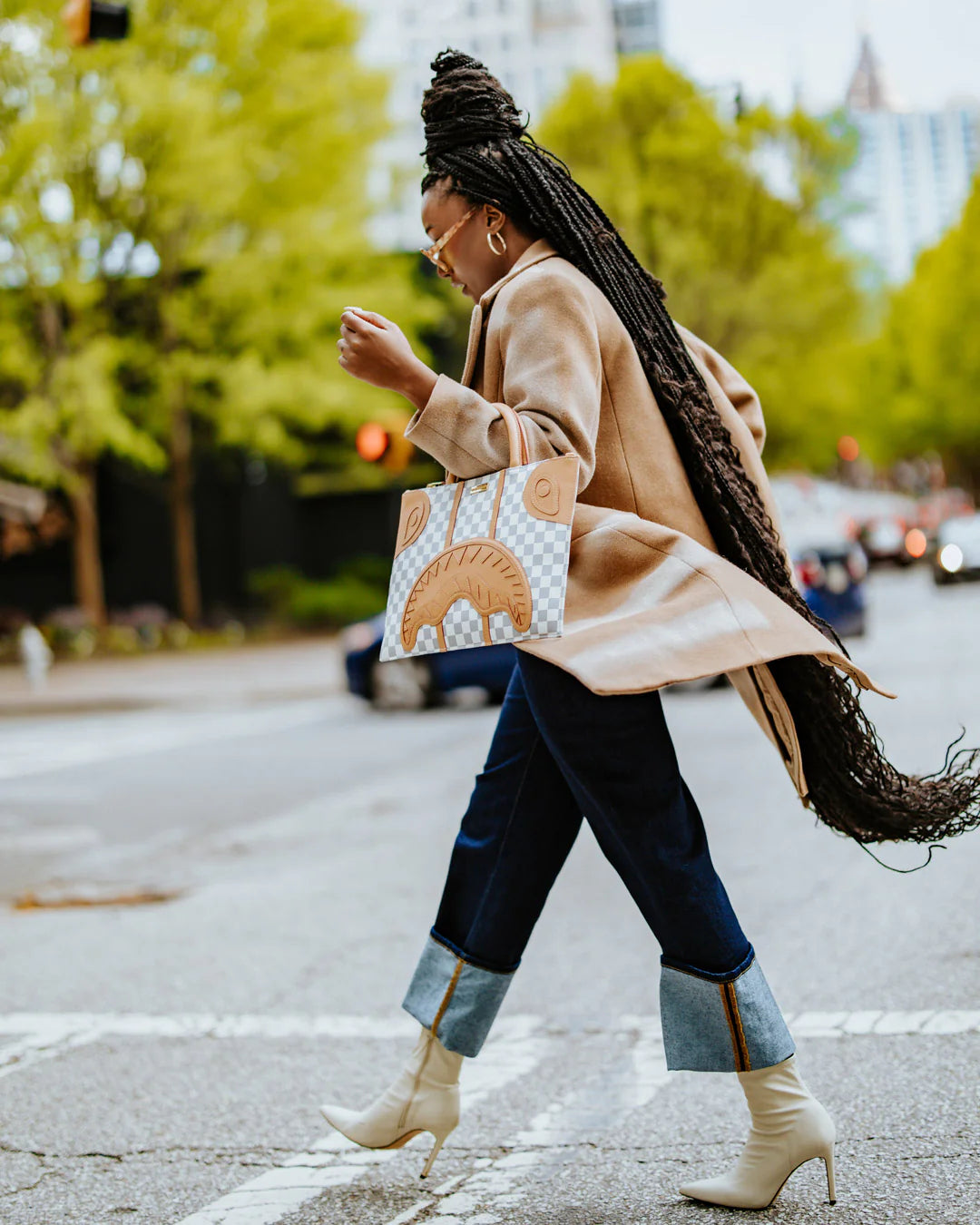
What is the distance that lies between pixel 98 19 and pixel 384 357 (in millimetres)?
8132

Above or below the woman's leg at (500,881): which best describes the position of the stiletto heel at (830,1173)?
below

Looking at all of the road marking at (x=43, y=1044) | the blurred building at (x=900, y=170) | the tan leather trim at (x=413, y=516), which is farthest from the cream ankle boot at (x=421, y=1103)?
the blurred building at (x=900, y=170)

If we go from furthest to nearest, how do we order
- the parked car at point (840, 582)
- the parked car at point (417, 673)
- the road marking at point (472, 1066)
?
the parked car at point (840, 582), the parked car at point (417, 673), the road marking at point (472, 1066)

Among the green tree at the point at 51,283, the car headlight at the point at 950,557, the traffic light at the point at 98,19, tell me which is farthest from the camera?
the car headlight at the point at 950,557

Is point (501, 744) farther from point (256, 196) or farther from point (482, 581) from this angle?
point (256, 196)

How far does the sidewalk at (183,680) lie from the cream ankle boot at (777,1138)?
14.6 m

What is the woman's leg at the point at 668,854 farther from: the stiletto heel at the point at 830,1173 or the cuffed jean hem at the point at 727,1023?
the stiletto heel at the point at 830,1173

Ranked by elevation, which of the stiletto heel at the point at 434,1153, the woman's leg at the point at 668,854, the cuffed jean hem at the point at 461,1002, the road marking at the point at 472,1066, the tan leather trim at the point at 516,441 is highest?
the tan leather trim at the point at 516,441

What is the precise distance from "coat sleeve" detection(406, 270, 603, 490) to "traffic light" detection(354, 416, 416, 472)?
10.0 meters

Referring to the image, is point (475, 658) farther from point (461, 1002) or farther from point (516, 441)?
point (516, 441)

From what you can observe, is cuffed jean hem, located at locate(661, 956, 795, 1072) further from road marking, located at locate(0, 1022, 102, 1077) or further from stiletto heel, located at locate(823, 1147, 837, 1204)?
road marking, located at locate(0, 1022, 102, 1077)

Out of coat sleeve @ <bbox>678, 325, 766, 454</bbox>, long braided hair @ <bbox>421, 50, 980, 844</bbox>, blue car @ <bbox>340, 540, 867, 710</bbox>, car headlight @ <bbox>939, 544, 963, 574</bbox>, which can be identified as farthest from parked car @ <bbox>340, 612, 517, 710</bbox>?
car headlight @ <bbox>939, 544, 963, 574</bbox>

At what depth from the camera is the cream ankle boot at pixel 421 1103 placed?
266 centimetres

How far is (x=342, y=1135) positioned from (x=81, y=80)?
20883 mm
